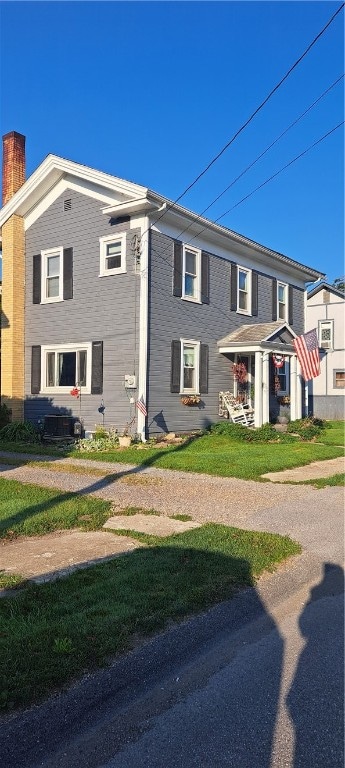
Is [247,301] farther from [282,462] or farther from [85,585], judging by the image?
[85,585]

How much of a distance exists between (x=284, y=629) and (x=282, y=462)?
26.5 ft

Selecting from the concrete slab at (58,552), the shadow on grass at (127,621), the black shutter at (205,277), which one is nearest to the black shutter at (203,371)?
the black shutter at (205,277)

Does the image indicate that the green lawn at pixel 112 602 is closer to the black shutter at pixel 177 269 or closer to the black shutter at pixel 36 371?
the black shutter at pixel 177 269

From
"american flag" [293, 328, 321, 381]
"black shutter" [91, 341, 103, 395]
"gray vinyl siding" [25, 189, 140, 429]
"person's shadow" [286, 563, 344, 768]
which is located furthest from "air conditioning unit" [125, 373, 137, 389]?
"person's shadow" [286, 563, 344, 768]

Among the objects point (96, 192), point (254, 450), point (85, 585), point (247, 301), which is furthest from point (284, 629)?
point (247, 301)

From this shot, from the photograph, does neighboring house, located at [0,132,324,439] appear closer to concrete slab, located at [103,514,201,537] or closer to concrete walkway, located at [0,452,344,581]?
concrete walkway, located at [0,452,344,581]

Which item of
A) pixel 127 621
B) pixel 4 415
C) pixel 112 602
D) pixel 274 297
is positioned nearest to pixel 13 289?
pixel 4 415

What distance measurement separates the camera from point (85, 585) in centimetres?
477

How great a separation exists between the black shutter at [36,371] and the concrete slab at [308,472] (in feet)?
29.1

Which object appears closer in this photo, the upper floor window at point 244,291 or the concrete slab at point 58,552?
the concrete slab at point 58,552

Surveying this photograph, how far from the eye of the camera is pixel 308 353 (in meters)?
17.2

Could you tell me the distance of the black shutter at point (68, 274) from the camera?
1709cm

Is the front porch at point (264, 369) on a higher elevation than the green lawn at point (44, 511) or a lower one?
higher

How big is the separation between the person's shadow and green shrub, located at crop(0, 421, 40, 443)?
1259 centimetres
